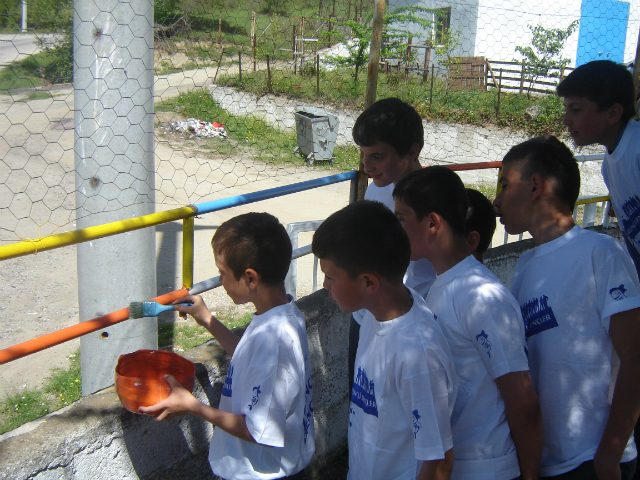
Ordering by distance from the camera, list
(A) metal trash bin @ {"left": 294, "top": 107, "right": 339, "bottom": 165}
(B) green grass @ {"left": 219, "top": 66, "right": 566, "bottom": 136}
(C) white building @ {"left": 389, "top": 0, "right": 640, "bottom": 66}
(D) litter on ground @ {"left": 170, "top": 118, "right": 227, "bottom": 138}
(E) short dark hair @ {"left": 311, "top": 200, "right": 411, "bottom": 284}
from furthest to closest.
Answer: (A) metal trash bin @ {"left": 294, "top": 107, "right": 339, "bottom": 165}
(D) litter on ground @ {"left": 170, "top": 118, "right": 227, "bottom": 138}
(C) white building @ {"left": 389, "top": 0, "right": 640, "bottom": 66}
(B) green grass @ {"left": 219, "top": 66, "right": 566, "bottom": 136}
(E) short dark hair @ {"left": 311, "top": 200, "right": 411, "bottom": 284}

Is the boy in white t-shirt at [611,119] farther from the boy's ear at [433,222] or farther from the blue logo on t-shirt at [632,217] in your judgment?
the boy's ear at [433,222]

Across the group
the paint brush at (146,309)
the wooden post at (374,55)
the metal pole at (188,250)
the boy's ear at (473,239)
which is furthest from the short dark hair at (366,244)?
the wooden post at (374,55)

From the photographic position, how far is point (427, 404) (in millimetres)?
1292

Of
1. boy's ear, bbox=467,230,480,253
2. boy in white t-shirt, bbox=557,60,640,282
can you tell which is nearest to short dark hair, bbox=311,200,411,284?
boy's ear, bbox=467,230,480,253

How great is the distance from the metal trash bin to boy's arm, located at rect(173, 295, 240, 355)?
33.5 ft

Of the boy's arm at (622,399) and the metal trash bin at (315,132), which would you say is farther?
the metal trash bin at (315,132)

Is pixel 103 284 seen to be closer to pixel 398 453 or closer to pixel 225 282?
pixel 225 282

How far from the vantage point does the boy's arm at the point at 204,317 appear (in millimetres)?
1770

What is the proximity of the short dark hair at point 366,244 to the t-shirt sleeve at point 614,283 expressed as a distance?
0.58 meters

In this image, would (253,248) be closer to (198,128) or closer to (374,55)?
(374,55)

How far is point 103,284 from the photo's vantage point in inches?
105

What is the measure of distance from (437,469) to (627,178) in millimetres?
1629

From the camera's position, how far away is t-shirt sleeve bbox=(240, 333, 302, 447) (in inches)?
56.6

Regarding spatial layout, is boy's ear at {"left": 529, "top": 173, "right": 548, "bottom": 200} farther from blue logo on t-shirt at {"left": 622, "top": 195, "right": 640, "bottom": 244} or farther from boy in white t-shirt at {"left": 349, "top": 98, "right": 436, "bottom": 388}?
blue logo on t-shirt at {"left": 622, "top": 195, "right": 640, "bottom": 244}
